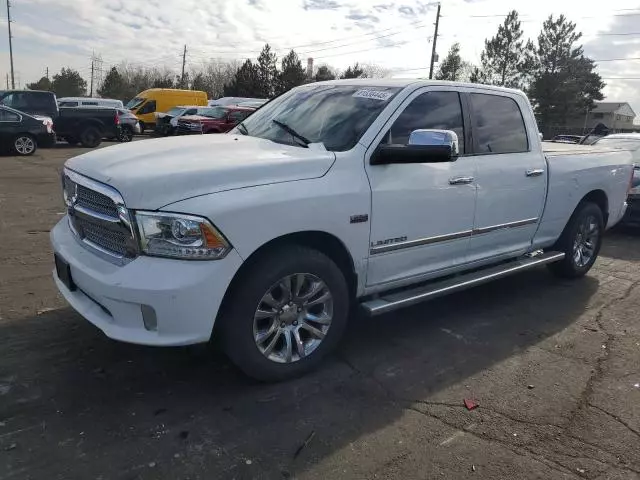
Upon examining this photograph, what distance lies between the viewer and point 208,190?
2.97 meters

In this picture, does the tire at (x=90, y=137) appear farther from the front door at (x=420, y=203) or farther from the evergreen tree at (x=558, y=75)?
the evergreen tree at (x=558, y=75)

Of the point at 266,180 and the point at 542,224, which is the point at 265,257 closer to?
the point at 266,180

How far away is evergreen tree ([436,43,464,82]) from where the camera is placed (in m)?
Result: 51.7

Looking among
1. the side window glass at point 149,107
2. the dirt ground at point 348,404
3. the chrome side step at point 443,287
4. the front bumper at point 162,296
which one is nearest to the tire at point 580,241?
the chrome side step at point 443,287

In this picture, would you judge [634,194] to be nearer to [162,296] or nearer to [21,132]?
[162,296]

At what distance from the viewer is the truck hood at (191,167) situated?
294 centimetres

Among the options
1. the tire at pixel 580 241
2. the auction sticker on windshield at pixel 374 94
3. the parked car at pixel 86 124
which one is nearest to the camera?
the auction sticker on windshield at pixel 374 94

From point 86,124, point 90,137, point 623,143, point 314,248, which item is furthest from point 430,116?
point 90,137

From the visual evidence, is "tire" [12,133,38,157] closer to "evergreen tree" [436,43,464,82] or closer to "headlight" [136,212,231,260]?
"headlight" [136,212,231,260]

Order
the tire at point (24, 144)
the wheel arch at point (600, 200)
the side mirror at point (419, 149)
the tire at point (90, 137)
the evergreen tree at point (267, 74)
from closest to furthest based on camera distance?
the side mirror at point (419, 149)
the wheel arch at point (600, 200)
the tire at point (24, 144)
the tire at point (90, 137)
the evergreen tree at point (267, 74)

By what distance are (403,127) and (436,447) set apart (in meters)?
2.22

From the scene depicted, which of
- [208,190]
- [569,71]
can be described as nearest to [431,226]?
[208,190]

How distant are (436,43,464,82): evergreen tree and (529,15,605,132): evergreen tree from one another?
7092 millimetres

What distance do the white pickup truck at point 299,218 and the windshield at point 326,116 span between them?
2cm
